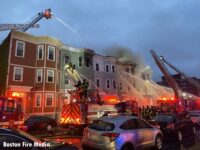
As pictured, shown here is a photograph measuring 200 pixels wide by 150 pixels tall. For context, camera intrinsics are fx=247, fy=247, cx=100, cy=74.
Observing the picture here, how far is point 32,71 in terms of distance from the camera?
30.2 metres

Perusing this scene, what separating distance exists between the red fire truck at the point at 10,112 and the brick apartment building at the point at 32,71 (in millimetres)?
12727

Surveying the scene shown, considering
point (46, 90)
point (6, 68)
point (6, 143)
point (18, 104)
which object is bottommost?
point (6, 143)

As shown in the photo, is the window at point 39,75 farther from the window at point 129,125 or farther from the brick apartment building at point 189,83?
the window at point 129,125

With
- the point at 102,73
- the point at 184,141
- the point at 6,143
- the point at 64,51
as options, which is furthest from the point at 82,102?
the point at 102,73

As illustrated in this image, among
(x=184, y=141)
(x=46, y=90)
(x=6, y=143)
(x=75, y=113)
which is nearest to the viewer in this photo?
(x=6, y=143)

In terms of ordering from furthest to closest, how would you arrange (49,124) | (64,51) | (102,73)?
(102,73), (64,51), (49,124)

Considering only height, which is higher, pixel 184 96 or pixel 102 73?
pixel 102 73

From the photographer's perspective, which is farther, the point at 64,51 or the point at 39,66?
the point at 64,51

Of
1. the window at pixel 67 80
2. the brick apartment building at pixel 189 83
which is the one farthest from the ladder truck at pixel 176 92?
the window at pixel 67 80

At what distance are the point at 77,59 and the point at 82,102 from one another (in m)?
20.5

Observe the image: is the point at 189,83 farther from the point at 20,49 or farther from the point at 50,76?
the point at 20,49

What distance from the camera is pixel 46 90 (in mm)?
30375

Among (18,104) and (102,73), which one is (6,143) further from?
(102,73)

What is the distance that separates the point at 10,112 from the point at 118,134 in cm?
909
